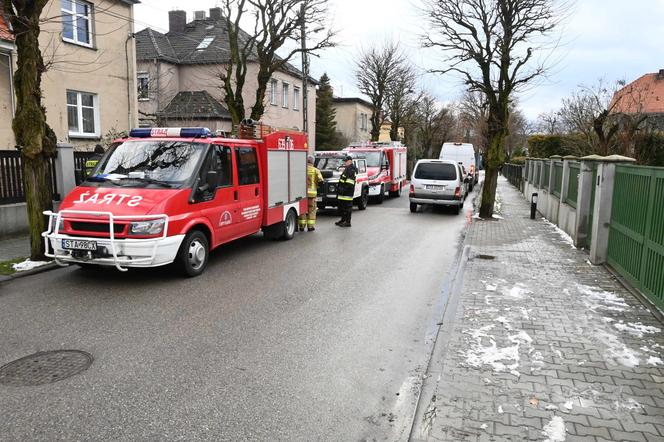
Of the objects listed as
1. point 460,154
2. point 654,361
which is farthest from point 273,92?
point 654,361

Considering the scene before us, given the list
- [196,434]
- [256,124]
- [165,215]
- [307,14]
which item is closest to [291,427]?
[196,434]

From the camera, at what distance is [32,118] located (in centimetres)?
815

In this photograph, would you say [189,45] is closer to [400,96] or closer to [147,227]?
[400,96]

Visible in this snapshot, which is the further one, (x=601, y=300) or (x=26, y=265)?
(x=26, y=265)

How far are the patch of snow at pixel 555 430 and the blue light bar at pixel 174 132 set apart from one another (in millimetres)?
6802

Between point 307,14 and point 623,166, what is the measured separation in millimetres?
14021

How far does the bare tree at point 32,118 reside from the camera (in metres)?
7.89

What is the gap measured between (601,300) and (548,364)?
2526 millimetres

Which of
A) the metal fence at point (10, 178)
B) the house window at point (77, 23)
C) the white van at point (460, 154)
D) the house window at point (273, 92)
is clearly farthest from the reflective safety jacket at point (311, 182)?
the white van at point (460, 154)

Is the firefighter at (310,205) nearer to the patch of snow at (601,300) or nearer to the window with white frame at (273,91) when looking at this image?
the patch of snow at (601,300)

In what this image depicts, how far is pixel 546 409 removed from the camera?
3730mm

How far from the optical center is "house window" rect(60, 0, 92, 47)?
16.8m

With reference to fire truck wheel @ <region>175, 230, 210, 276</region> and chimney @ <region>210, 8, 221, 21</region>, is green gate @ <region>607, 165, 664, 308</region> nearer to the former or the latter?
fire truck wheel @ <region>175, 230, 210, 276</region>

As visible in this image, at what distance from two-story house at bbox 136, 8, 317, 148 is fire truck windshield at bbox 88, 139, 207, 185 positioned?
16654mm
